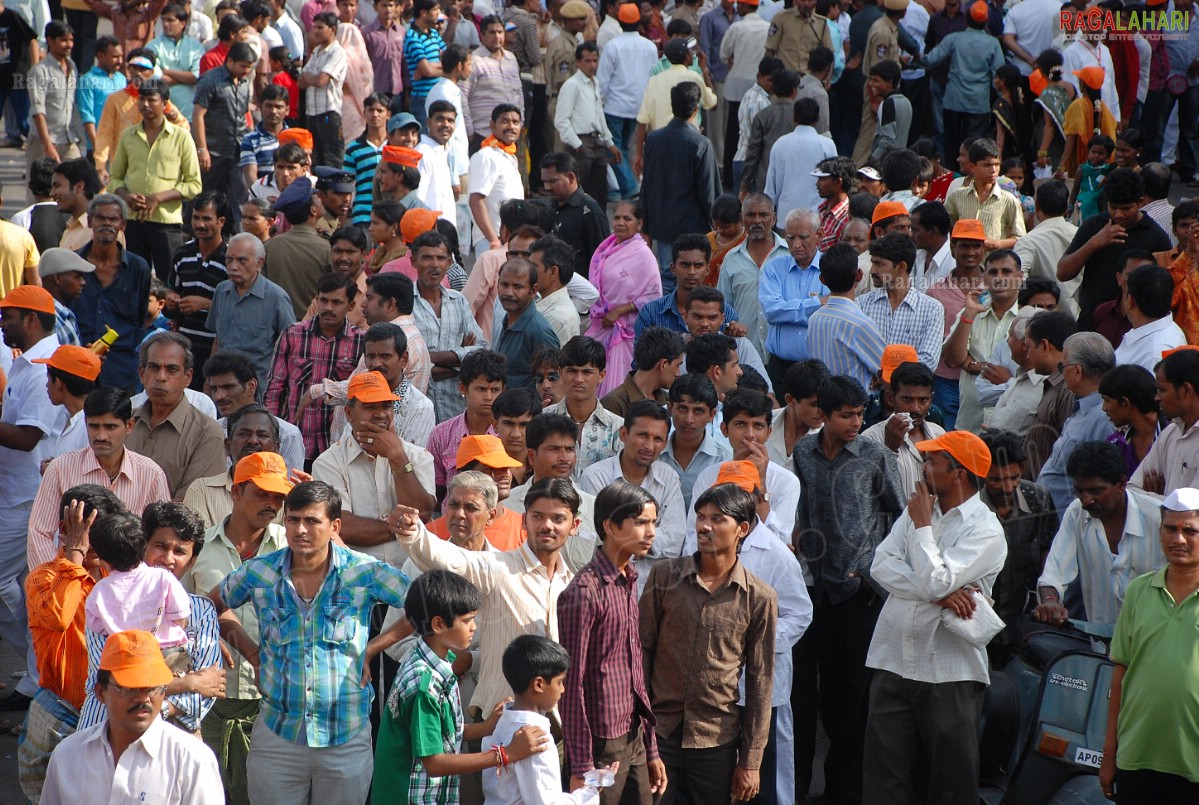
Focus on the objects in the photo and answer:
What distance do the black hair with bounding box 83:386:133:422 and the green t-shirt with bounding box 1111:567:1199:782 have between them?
4114 millimetres

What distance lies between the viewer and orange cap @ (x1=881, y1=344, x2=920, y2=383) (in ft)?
23.0

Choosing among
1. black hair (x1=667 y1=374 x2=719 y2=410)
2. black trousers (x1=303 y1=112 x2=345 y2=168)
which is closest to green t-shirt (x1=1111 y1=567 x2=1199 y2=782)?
black hair (x1=667 y1=374 x2=719 y2=410)

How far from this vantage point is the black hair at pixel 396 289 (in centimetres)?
738

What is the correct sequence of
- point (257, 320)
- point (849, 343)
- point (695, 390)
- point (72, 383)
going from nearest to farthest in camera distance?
point (695, 390) < point (72, 383) < point (849, 343) < point (257, 320)

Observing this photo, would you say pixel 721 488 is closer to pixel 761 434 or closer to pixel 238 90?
pixel 761 434

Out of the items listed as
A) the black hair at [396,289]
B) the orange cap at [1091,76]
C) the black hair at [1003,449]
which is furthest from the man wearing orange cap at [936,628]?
the orange cap at [1091,76]

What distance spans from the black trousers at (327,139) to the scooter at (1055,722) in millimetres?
9145

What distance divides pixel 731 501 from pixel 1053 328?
2.61 m

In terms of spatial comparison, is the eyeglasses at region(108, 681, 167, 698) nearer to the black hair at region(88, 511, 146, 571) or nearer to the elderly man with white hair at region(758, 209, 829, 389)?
the black hair at region(88, 511, 146, 571)

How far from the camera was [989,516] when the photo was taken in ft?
17.8

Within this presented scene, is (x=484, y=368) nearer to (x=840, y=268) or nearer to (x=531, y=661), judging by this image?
(x=840, y=268)

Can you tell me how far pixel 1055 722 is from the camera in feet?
17.8

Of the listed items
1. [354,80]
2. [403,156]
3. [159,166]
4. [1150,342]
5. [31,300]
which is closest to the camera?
[1150,342]

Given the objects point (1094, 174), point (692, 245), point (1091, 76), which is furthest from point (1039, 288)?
point (1091, 76)
